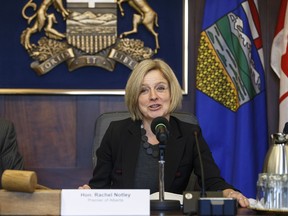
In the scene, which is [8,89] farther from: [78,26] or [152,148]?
[152,148]

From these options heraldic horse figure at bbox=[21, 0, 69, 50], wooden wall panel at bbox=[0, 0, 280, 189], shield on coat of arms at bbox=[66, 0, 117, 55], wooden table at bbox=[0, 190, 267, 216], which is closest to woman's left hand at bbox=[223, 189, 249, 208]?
wooden table at bbox=[0, 190, 267, 216]

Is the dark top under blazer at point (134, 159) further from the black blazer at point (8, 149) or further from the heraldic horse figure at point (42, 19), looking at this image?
the heraldic horse figure at point (42, 19)

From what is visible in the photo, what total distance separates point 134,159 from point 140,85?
1.28 ft

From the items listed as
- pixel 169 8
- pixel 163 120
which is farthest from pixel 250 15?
pixel 163 120

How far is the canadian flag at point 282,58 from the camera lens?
4.17m

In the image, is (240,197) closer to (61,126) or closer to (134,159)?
(134,159)

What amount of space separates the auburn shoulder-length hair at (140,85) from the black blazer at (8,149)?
0.77m

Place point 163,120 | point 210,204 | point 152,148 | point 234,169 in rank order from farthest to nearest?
point 234,169
point 152,148
point 163,120
point 210,204

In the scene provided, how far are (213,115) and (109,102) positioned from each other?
74 cm

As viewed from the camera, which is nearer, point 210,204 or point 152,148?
point 210,204

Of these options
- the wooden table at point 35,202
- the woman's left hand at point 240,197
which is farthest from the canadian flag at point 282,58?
the wooden table at point 35,202

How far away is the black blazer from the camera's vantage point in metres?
3.55

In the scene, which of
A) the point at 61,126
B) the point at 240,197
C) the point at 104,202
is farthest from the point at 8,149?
the point at 104,202

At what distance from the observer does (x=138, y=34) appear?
437cm
